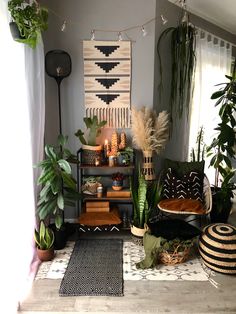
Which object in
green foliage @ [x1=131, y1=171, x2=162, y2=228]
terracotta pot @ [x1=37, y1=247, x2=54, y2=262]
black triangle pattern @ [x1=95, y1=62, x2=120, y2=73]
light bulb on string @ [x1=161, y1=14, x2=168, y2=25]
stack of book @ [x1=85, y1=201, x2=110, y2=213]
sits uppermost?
light bulb on string @ [x1=161, y1=14, x2=168, y2=25]

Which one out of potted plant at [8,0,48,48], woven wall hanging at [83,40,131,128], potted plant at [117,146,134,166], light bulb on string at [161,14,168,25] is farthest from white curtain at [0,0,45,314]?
light bulb on string at [161,14,168,25]

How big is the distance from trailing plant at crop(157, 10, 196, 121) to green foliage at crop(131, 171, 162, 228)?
3.23 ft

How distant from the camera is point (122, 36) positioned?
2750mm

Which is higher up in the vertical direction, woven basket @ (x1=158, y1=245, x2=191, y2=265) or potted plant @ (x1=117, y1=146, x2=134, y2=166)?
potted plant @ (x1=117, y1=146, x2=134, y2=166)

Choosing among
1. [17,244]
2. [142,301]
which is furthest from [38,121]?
[142,301]

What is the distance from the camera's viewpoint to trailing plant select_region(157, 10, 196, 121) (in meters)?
2.82

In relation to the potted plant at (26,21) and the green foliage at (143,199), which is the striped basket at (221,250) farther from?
the potted plant at (26,21)


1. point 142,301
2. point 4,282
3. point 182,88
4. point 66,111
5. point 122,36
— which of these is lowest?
point 142,301

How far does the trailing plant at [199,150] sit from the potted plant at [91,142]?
3.99 feet

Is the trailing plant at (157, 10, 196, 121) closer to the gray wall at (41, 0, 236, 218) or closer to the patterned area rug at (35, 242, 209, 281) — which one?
the gray wall at (41, 0, 236, 218)

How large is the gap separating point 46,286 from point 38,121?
1385mm

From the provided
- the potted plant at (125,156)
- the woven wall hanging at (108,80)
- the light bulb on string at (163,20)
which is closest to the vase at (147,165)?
the potted plant at (125,156)

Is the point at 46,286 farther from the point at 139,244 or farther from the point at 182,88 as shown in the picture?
the point at 182,88

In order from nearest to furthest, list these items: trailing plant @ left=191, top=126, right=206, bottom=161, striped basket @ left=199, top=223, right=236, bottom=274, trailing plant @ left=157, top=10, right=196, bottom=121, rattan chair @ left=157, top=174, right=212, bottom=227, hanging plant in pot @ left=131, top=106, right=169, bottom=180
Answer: striped basket @ left=199, top=223, right=236, bottom=274 → rattan chair @ left=157, top=174, right=212, bottom=227 → hanging plant in pot @ left=131, top=106, right=169, bottom=180 → trailing plant @ left=157, top=10, right=196, bottom=121 → trailing plant @ left=191, top=126, right=206, bottom=161
